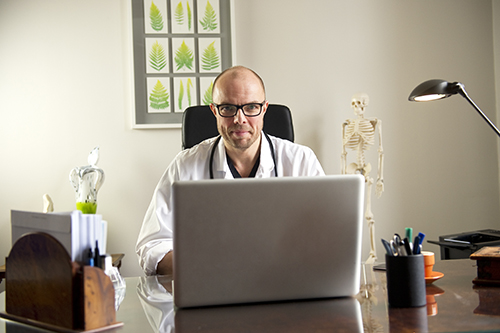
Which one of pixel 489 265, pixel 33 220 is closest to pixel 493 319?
pixel 489 265

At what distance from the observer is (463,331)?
723 mm

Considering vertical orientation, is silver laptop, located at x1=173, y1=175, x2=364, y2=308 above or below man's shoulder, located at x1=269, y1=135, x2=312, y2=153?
below

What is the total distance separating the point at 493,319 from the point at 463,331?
0.09 metres

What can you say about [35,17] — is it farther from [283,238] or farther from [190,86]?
[283,238]

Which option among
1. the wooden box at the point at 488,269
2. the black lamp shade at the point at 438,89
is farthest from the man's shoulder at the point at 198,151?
the wooden box at the point at 488,269

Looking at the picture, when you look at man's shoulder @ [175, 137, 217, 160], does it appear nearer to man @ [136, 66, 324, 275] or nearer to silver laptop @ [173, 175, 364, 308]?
man @ [136, 66, 324, 275]

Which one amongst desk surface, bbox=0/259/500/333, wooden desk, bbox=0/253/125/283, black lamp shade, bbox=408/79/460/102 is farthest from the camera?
wooden desk, bbox=0/253/125/283

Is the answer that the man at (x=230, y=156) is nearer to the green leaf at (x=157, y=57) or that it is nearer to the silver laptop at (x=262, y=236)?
the silver laptop at (x=262, y=236)

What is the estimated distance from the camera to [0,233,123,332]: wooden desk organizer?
2.59 feet

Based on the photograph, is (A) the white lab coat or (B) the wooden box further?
(A) the white lab coat

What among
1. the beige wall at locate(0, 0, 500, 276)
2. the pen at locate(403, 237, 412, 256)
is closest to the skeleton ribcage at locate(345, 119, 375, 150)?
the beige wall at locate(0, 0, 500, 276)

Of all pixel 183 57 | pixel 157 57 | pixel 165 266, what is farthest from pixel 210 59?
pixel 165 266

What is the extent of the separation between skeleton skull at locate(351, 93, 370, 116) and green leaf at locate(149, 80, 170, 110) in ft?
3.84

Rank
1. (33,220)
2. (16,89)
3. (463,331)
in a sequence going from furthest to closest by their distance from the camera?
(16,89), (33,220), (463,331)
